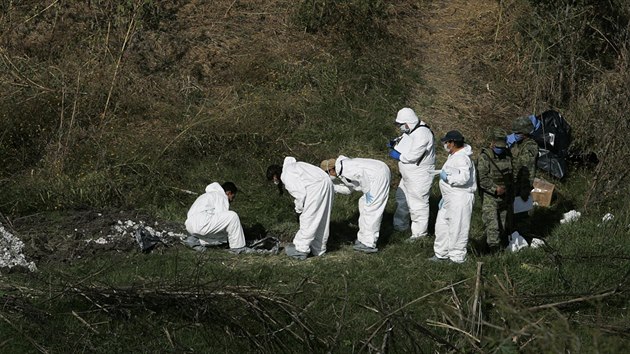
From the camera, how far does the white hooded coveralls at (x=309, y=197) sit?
13.2 meters

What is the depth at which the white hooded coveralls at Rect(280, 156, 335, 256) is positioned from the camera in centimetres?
1318

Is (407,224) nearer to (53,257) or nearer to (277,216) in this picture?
(277,216)

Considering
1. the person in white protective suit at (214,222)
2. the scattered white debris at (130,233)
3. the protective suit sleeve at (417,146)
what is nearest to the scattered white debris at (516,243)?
the protective suit sleeve at (417,146)

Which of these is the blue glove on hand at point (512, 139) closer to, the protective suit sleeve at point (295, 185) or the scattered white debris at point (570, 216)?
the scattered white debris at point (570, 216)

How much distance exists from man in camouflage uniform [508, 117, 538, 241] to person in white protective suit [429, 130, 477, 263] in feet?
2.50

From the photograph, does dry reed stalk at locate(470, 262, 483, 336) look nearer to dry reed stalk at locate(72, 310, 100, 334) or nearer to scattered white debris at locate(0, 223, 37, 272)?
dry reed stalk at locate(72, 310, 100, 334)

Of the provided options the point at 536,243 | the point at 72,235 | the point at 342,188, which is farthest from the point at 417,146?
the point at 72,235

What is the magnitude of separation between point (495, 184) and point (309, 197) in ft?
7.09

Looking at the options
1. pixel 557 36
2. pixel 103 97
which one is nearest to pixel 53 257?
pixel 103 97

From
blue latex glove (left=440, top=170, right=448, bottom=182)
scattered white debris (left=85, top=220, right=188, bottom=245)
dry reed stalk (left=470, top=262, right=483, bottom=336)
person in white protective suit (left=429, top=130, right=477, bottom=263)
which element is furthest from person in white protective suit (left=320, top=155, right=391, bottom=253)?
dry reed stalk (left=470, top=262, right=483, bottom=336)

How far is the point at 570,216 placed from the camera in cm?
1467

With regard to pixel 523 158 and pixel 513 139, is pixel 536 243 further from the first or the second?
pixel 513 139

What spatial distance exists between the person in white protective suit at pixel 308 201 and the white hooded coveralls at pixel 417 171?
1127 millimetres

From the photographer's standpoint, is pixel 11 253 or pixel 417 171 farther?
pixel 417 171
